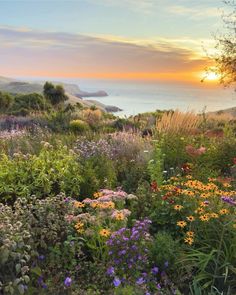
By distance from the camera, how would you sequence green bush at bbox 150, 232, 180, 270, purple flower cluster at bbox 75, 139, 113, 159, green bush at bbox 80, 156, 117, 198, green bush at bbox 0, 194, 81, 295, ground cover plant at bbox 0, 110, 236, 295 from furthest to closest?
1. purple flower cluster at bbox 75, 139, 113, 159
2. green bush at bbox 80, 156, 117, 198
3. green bush at bbox 150, 232, 180, 270
4. ground cover plant at bbox 0, 110, 236, 295
5. green bush at bbox 0, 194, 81, 295

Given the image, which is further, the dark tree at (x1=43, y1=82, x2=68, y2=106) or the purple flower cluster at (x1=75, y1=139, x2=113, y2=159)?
the dark tree at (x1=43, y1=82, x2=68, y2=106)

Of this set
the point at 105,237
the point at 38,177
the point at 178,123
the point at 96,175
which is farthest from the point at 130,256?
the point at 178,123

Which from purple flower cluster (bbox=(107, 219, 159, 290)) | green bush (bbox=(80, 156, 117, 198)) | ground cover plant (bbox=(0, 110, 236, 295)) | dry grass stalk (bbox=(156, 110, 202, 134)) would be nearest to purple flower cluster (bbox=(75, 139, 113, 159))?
green bush (bbox=(80, 156, 117, 198))

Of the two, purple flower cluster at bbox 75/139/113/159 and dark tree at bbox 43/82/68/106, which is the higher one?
purple flower cluster at bbox 75/139/113/159

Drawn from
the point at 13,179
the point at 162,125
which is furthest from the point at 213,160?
the point at 13,179

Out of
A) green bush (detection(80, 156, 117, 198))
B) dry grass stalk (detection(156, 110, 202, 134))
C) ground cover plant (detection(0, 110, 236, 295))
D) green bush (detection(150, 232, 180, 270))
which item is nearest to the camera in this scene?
ground cover plant (detection(0, 110, 236, 295))

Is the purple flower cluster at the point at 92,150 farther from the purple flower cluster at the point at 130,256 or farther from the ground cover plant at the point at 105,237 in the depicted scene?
the purple flower cluster at the point at 130,256

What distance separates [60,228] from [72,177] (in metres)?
1.64

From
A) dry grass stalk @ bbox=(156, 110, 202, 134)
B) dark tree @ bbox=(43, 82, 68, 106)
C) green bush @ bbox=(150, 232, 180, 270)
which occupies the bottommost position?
dark tree @ bbox=(43, 82, 68, 106)

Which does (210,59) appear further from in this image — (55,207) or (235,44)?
(55,207)

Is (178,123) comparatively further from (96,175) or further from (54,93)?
(54,93)

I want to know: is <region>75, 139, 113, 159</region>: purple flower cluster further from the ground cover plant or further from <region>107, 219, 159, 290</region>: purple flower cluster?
<region>107, 219, 159, 290</region>: purple flower cluster

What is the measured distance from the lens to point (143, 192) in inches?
227

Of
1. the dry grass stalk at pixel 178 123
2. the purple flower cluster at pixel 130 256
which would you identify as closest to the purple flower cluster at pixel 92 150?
the dry grass stalk at pixel 178 123
